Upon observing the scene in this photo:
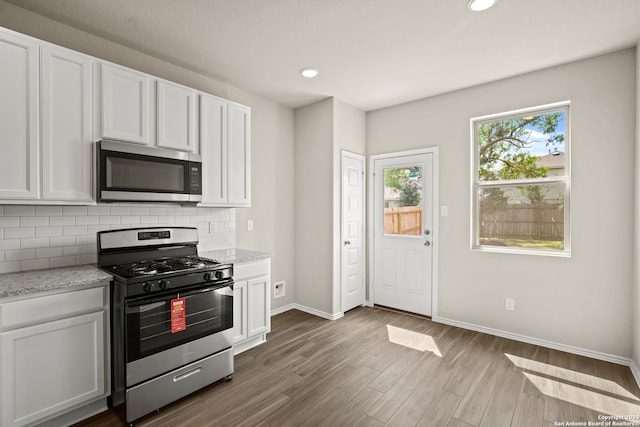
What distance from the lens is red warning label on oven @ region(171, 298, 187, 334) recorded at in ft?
7.21

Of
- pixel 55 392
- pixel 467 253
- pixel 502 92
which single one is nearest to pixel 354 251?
pixel 467 253

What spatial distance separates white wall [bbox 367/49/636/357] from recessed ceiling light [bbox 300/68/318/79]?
159 cm

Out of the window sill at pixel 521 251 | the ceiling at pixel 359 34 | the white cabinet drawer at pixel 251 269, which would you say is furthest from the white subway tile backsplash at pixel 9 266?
the window sill at pixel 521 251

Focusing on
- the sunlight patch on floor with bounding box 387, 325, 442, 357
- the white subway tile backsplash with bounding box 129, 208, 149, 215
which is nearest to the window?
the sunlight patch on floor with bounding box 387, 325, 442, 357

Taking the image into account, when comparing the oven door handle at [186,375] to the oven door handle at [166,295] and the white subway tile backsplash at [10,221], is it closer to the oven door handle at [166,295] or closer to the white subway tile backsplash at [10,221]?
the oven door handle at [166,295]

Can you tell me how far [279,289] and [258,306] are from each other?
44.4 inches

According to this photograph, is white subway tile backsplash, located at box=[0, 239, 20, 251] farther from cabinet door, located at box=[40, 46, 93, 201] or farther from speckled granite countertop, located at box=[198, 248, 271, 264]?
speckled granite countertop, located at box=[198, 248, 271, 264]

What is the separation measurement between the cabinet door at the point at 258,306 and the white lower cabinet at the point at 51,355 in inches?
44.8

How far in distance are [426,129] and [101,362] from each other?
3820 millimetres

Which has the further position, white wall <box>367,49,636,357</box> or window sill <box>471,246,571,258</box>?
window sill <box>471,246,571,258</box>

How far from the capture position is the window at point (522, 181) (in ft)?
10.3

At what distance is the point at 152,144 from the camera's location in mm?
2574

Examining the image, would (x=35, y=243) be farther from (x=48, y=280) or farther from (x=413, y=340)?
(x=413, y=340)

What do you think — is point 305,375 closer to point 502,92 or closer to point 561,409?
point 561,409
